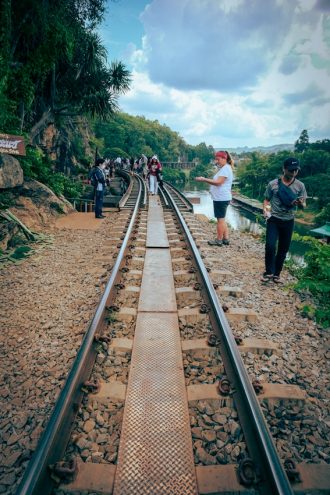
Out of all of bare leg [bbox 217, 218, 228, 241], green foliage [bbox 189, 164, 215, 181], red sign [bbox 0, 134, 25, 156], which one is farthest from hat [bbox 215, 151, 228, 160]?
green foliage [bbox 189, 164, 215, 181]

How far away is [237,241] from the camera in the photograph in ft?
24.1

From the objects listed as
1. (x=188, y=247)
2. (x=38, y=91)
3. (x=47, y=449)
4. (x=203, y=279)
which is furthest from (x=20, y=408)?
(x=38, y=91)

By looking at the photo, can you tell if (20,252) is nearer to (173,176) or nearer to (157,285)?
(157,285)

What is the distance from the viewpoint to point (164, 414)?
2008 mm

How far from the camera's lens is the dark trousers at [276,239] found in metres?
4.37

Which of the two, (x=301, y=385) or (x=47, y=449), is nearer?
(x=47, y=449)

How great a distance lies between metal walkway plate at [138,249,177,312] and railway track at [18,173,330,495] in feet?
Answer: 0.11

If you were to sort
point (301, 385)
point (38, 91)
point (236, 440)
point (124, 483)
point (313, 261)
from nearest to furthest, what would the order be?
point (124, 483) < point (236, 440) < point (301, 385) < point (313, 261) < point (38, 91)

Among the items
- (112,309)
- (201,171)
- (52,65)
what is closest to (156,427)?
(112,309)

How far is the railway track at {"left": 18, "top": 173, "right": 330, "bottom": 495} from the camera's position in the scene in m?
1.58

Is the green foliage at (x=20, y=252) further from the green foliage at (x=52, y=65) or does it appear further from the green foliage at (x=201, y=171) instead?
the green foliage at (x=201, y=171)

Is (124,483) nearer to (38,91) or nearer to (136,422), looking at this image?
(136,422)

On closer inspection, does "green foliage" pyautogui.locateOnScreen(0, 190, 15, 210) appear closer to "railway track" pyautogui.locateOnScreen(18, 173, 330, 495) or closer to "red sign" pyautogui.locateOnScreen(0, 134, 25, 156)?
"red sign" pyautogui.locateOnScreen(0, 134, 25, 156)

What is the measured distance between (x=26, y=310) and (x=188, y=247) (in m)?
3.07
